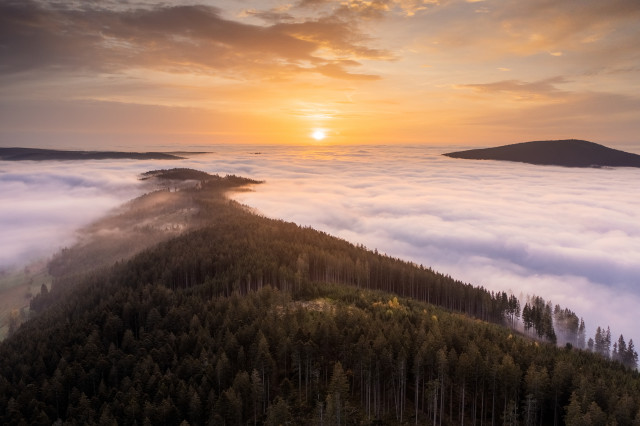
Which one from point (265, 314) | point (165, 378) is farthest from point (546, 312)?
point (165, 378)

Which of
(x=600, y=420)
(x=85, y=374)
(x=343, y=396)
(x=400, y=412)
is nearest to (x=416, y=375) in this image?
(x=400, y=412)

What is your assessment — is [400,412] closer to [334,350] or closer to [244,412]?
[334,350]

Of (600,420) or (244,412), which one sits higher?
(600,420)

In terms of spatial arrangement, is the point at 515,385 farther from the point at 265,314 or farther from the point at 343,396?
the point at 265,314

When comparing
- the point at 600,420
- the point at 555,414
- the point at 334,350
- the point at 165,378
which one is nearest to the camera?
the point at 600,420

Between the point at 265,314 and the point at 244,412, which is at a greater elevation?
the point at 265,314

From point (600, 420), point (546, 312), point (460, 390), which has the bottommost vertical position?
point (546, 312)

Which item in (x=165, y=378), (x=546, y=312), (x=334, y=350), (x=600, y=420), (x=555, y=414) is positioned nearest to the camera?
(x=600, y=420)

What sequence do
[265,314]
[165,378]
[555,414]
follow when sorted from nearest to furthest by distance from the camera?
[555,414]
[165,378]
[265,314]

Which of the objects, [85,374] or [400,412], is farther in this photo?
[85,374]
